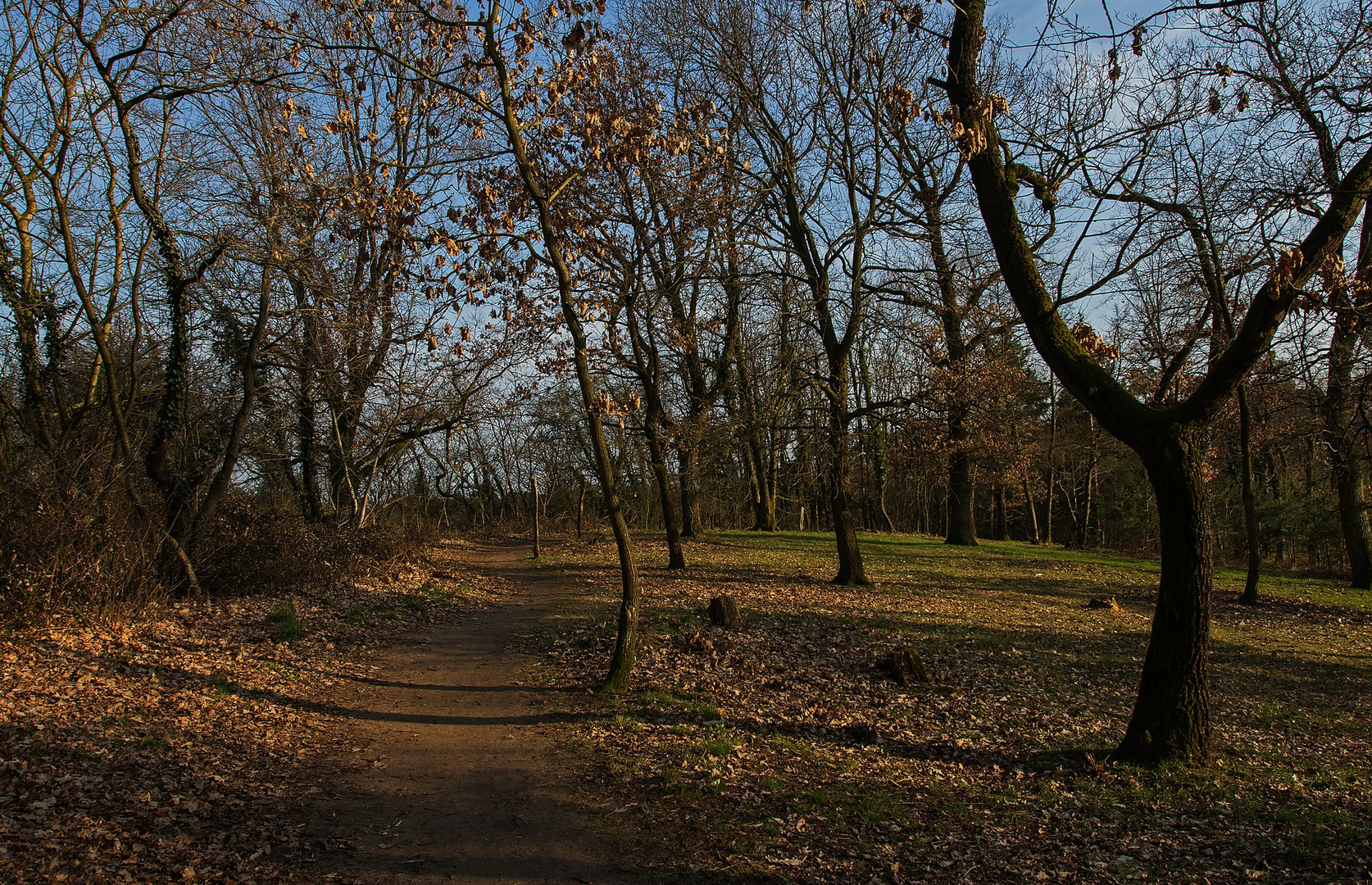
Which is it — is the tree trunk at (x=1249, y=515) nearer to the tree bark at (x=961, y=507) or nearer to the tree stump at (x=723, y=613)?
the tree bark at (x=961, y=507)

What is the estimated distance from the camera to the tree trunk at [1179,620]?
6.38 m

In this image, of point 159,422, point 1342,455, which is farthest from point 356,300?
point 1342,455

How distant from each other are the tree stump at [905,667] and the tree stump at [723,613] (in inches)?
104

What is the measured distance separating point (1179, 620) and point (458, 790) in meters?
6.25

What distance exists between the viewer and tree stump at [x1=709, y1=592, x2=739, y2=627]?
11562 mm

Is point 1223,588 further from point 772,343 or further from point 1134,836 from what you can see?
point 1134,836

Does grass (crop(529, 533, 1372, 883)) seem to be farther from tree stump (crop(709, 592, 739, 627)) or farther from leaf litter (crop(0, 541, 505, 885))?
leaf litter (crop(0, 541, 505, 885))

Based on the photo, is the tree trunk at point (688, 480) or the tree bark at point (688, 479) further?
the tree trunk at point (688, 480)

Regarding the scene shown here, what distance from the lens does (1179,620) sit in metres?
6.50

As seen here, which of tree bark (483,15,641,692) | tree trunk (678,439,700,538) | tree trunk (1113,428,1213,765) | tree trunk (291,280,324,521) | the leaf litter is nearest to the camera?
the leaf litter

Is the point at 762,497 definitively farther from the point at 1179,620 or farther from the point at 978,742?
the point at 1179,620

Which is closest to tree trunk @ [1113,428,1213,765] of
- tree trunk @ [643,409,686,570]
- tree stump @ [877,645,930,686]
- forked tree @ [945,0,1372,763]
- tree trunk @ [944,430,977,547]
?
forked tree @ [945,0,1372,763]

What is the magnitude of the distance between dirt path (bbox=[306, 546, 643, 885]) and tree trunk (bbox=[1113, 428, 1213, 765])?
4984 mm

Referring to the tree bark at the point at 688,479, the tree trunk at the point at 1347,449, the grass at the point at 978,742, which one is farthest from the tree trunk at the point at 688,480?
the tree trunk at the point at 1347,449
